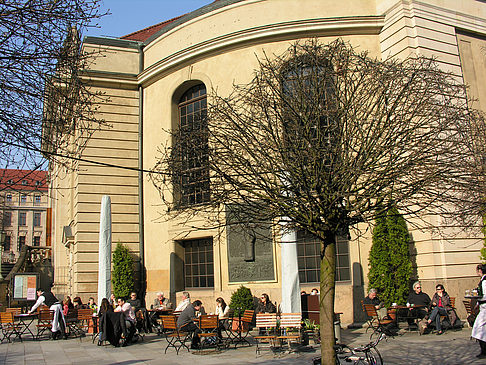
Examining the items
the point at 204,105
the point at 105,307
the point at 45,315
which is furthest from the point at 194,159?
the point at 204,105

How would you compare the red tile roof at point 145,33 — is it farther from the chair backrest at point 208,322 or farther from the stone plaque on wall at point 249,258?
the chair backrest at point 208,322

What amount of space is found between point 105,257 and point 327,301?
9.15 metres

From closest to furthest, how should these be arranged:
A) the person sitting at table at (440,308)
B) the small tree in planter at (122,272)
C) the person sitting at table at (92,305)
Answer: the person sitting at table at (440,308)
the person sitting at table at (92,305)
the small tree in planter at (122,272)

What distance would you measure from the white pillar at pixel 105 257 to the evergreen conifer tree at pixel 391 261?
8200 millimetres

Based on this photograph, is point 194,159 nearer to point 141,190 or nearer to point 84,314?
point 84,314

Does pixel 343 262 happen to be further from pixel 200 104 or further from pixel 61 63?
pixel 61 63

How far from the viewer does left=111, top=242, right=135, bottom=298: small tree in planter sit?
20.6m

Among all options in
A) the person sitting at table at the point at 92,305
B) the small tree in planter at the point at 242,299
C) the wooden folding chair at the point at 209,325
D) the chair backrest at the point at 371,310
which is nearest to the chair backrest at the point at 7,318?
the person sitting at table at the point at 92,305

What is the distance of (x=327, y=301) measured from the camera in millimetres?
8453

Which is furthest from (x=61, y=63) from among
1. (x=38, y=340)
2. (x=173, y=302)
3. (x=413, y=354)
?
(x=173, y=302)

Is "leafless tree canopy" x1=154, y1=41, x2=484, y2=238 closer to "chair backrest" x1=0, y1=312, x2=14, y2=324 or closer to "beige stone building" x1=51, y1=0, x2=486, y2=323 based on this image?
"beige stone building" x1=51, y1=0, x2=486, y2=323

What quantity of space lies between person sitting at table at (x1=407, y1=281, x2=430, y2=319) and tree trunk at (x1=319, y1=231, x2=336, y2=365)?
7.18 meters

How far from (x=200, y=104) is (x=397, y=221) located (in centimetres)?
964

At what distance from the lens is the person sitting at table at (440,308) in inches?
554
